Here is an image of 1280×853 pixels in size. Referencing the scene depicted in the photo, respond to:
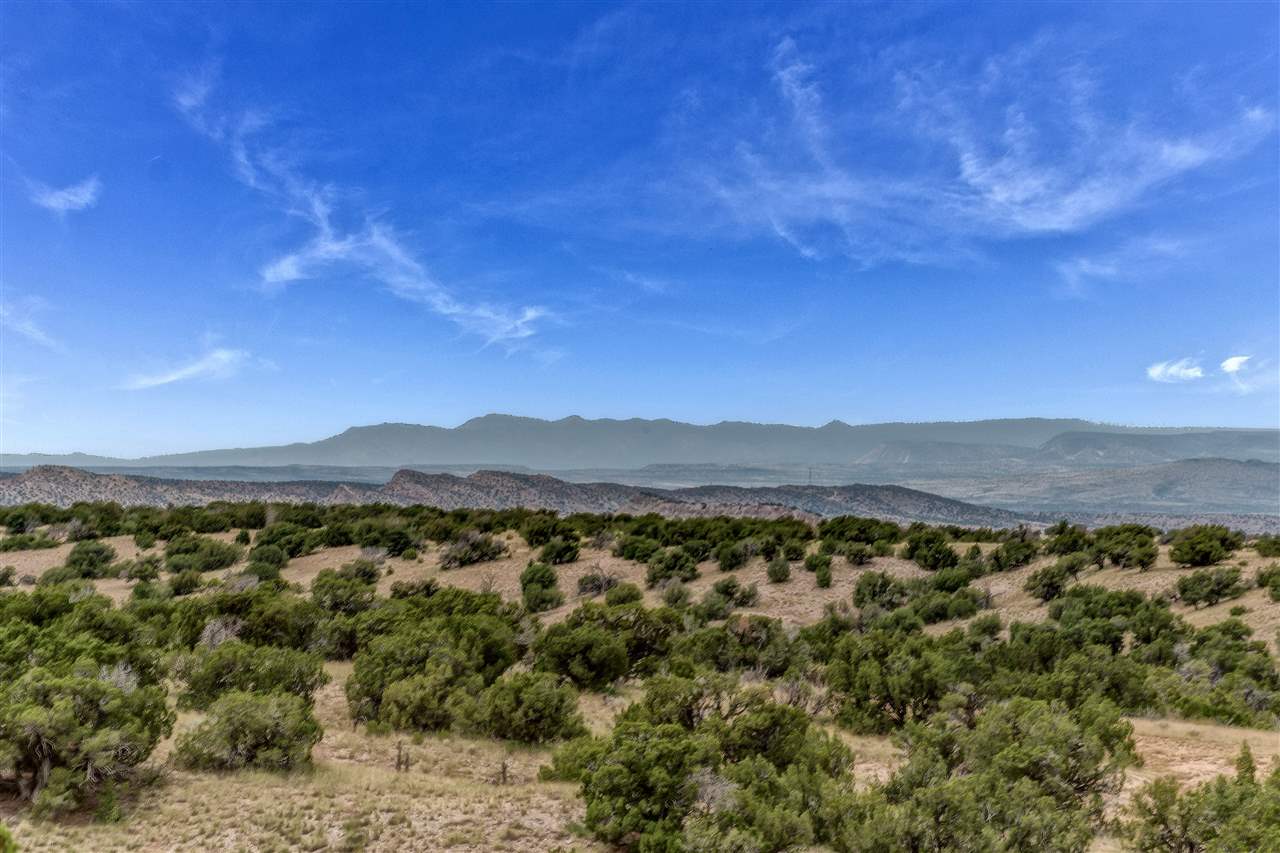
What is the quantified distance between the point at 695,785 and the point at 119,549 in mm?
39590

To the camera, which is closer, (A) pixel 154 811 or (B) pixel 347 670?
(A) pixel 154 811

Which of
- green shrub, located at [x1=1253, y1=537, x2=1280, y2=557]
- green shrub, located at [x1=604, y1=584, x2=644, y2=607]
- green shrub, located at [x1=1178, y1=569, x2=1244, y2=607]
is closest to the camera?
green shrub, located at [x1=1178, y1=569, x2=1244, y2=607]

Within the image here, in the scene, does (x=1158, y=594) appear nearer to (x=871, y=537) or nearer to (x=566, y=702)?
(x=871, y=537)

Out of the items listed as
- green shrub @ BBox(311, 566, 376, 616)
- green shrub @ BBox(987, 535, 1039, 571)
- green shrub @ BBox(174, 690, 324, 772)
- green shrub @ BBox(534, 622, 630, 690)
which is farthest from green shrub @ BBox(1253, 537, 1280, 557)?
green shrub @ BBox(174, 690, 324, 772)

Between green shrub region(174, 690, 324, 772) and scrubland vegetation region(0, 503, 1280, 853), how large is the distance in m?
0.04

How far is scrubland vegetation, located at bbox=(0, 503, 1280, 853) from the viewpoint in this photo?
26.0 ft

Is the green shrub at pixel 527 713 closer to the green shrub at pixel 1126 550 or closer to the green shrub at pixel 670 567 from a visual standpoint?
the green shrub at pixel 670 567

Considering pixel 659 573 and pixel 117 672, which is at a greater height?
pixel 117 672

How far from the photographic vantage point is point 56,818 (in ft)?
26.2

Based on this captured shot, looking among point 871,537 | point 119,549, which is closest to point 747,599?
point 871,537

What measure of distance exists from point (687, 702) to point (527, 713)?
9.64 feet

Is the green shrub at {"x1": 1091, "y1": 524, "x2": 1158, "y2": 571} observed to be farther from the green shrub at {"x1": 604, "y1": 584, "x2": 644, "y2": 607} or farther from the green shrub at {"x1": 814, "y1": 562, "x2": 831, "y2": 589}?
the green shrub at {"x1": 604, "y1": 584, "x2": 644, "y2": 607}

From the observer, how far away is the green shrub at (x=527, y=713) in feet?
40.5

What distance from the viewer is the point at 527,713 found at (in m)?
12.3
